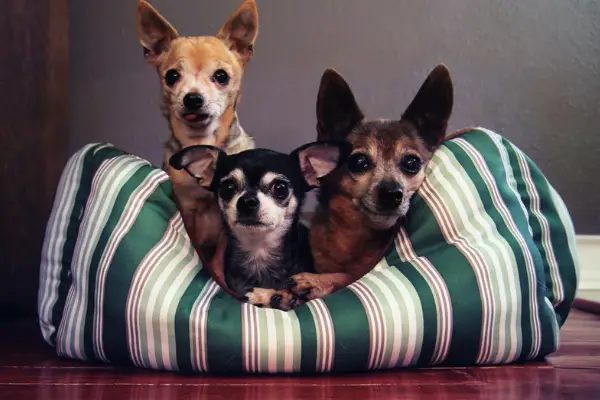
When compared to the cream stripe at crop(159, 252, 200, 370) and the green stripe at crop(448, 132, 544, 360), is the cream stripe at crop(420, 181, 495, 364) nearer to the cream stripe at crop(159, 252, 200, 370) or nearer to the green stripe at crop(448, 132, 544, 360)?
the green stripe at crop(448, 132, 544, 360)

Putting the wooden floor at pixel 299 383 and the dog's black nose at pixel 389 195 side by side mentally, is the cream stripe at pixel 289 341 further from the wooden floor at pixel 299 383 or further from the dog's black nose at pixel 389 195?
the dog's black nose at pixel 389 195

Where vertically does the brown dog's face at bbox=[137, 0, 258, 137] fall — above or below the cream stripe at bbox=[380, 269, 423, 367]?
above

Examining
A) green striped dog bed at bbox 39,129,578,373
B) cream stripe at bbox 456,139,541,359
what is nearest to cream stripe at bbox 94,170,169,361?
green striped dog bed at bbox 39,129,578,373

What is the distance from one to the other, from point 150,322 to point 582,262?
6.32ft

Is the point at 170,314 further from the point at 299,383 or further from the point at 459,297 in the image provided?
the point at 459,297

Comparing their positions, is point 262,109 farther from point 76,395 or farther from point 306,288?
point 76,395

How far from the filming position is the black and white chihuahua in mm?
1498

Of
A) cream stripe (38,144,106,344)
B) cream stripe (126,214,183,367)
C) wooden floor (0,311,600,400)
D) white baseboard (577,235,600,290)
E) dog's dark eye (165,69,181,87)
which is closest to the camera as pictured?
wooden floor (0,311,600,400)

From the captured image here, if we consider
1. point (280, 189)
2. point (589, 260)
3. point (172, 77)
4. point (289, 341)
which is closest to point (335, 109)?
point (280, 189)

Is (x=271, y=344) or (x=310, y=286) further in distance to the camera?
(x=310, y=286)

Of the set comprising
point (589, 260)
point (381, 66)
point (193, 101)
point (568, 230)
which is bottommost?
point (589, 260)

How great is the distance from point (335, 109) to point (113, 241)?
66 centimetres

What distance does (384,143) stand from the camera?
1.60 meters

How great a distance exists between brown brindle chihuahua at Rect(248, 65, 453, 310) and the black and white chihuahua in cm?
6
